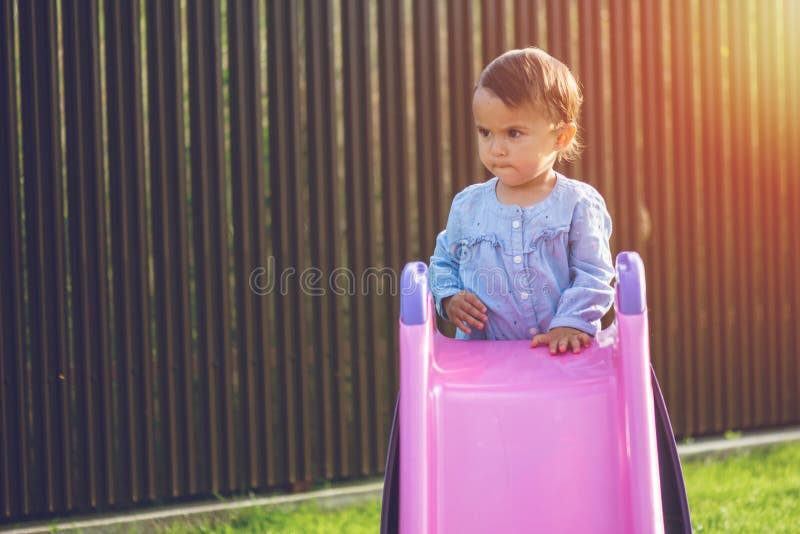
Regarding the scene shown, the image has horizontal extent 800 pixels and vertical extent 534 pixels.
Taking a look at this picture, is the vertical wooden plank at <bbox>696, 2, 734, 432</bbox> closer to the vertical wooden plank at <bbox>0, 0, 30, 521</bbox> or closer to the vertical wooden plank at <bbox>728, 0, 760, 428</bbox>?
the vertical wooden plank at <bbox>728, 0, 760, 428</bbox>

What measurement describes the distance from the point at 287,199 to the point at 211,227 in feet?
1.18

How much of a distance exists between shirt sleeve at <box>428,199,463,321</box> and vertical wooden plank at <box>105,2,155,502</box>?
166 centimetres

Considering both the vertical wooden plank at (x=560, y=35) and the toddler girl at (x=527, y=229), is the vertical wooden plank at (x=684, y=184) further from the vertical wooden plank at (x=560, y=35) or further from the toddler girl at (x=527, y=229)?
the toddler girl at (x=527, y=229)

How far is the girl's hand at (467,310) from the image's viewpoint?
10.6 feet

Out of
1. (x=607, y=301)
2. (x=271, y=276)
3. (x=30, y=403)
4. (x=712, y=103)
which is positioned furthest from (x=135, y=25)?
(x=712, y=103)

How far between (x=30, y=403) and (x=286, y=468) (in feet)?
3.69

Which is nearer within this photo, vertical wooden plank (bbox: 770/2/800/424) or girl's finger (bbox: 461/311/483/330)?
girl's finger (bbox: 461/311/483/330)

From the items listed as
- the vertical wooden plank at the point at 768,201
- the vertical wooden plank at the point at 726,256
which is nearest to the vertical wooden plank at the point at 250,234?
the vertical wooden plank at the point at 726,256

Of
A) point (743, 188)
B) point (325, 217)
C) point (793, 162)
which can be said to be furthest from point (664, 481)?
point (793, 162)

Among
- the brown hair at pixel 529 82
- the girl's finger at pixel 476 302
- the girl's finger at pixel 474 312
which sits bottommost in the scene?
the girl's finger at pixel 474 312

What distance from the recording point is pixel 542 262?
3164 mm

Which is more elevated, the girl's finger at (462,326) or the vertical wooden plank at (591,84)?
the vertical wooden plank at (591,84)

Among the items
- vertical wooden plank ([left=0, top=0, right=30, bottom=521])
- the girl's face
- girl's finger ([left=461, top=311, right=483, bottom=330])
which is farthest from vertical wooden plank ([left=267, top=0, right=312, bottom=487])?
the girl's face

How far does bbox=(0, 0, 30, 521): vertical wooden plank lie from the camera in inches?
173
